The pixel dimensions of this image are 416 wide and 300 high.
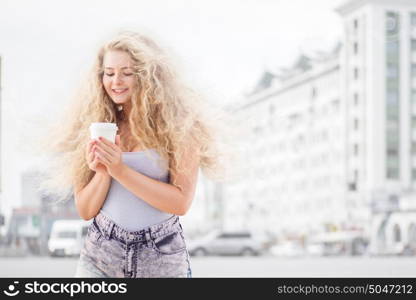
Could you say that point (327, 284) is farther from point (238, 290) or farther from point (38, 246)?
point (38, 246)

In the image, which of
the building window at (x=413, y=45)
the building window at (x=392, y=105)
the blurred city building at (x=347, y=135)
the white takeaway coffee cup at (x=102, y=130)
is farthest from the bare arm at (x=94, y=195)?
the building window at (x=413, y=45)

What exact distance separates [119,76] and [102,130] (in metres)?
0.23

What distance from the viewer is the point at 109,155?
204 centimetres

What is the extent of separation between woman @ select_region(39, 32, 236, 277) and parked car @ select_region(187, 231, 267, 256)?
19743 millimetres

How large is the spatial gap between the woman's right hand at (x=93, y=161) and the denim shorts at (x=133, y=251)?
13cm

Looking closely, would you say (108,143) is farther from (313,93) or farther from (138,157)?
(313,93)

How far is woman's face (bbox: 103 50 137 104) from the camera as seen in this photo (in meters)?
2.19

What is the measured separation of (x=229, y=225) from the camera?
43.9m

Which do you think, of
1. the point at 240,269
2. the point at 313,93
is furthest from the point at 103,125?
the point at 313,93

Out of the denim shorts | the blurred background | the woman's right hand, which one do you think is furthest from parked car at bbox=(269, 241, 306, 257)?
the woman's right hand

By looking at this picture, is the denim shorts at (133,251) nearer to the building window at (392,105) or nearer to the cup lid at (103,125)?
the cup lid at (103,125)

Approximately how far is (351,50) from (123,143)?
34.9m

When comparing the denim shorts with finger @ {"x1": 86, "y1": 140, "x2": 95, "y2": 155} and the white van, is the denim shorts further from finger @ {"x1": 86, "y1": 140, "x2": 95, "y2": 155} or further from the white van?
the white van

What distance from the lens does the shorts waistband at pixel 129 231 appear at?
2.15 metres
